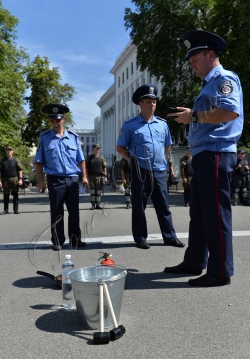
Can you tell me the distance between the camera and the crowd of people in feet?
13.6

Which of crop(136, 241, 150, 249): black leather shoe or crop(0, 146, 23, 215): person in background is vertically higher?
crop(0, 146, 23, 215): person in background

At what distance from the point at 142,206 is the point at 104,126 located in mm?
102699

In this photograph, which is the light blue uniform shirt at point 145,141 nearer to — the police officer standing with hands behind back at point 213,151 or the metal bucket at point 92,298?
the police officer standing with hands behind back at point 213,151

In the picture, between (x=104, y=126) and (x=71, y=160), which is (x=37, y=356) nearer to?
(x=71, y=160)

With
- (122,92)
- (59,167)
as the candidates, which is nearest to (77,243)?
(59,167)

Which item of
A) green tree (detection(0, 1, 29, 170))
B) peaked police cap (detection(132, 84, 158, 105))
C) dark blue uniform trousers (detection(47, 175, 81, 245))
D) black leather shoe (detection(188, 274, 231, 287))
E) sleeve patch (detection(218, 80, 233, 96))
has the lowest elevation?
black leather shoe (detection(188, 274, 231, 287))

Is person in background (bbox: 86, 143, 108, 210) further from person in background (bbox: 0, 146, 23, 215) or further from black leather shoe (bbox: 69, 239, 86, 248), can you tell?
black leather shoe (bbox: 69, 239, 86, 248)

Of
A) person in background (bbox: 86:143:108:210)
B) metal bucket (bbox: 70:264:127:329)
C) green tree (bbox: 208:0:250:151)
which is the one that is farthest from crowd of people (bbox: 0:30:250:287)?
green tree (bbox: 208:0:250:151)

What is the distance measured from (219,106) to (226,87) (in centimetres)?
18

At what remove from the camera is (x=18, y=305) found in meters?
3.84

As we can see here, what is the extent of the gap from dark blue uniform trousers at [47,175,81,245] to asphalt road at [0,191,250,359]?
1.36 feet

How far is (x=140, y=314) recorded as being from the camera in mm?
3549

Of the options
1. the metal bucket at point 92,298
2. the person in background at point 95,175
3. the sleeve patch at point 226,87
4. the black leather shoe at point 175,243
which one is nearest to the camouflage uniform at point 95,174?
the person in background at point 95,175

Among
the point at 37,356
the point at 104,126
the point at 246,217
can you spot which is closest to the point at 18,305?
the point at 37,356
